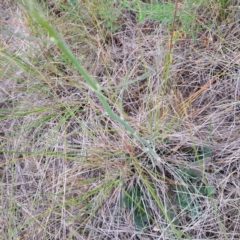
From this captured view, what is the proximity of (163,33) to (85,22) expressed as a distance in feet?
1.06

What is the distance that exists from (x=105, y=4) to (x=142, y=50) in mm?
222

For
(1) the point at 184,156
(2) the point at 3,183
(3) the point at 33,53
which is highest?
(3) the point at 33,53

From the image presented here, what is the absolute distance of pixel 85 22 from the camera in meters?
1.21

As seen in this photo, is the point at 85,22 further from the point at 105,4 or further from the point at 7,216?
the point at 7,216

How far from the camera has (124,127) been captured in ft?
3.54

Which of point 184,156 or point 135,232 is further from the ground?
point 184,156

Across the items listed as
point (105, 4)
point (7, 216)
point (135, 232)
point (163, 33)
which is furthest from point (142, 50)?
point (7, 216)

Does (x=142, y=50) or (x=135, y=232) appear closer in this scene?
(x=135, y=232)

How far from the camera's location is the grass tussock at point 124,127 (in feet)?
3.37

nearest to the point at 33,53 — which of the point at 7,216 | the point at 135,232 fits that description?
the point at 7,216

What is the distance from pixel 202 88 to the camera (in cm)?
106

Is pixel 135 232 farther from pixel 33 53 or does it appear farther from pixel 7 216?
pixel 33 53

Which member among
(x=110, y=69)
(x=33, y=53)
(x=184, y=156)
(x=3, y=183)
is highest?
(x=33, y=53)

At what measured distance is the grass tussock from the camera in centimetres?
103
